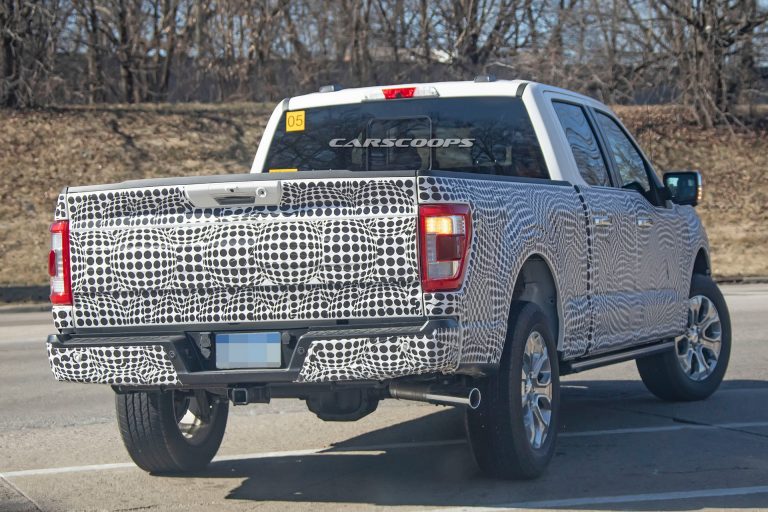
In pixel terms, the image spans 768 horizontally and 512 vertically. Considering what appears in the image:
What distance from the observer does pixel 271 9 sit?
103 feet

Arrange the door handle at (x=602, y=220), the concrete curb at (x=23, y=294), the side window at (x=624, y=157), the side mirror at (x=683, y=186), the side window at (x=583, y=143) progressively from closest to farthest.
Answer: the door handle at (x=602, y=220) → the side window at (x=583, y=143) → the side window at (x=624, y=157) → the side mirror at (x=683, y=186) → the concrete curb at (x=23, y=294)


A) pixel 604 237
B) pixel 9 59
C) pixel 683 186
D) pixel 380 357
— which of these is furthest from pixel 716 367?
pixel 9 59

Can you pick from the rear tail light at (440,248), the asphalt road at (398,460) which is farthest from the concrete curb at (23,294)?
the rear tail light at (440,248)

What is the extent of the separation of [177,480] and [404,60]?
26.9m

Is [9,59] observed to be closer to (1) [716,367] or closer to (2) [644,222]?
(1) [716,367]

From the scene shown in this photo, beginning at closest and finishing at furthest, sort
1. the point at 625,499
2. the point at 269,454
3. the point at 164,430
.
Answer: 1. the point at 625,499
2. the point at 164,430
3. the point at 269,454

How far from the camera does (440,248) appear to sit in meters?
5.43

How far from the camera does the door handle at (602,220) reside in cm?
721

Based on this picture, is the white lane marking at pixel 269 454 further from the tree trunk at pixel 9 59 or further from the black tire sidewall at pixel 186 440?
the tree trunk at pixel 9 59

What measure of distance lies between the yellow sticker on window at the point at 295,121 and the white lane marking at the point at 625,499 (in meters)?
2.98

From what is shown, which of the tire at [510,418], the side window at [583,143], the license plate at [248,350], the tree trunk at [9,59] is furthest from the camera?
the tree trunk at [9,59]

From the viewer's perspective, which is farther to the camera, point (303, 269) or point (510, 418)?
point (510, 418)

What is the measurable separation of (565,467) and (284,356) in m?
1.83

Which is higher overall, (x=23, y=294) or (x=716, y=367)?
(x=716, y=367)
